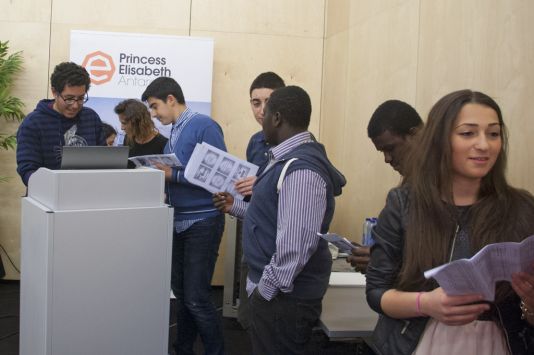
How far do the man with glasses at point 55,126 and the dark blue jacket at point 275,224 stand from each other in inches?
54.5

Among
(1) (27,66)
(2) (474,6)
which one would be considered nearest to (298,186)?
(2) (474,6)

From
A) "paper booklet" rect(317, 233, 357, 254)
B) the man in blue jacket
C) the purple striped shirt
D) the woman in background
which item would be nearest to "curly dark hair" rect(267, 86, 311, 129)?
the purple striped shirt

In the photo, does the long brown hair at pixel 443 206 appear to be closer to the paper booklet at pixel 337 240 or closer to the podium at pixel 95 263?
the paper booklet at pixel 337 240

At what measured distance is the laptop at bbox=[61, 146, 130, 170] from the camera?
2395 millimetres

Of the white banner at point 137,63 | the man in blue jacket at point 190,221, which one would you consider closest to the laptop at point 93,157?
the man in blue jacket at point 190,221

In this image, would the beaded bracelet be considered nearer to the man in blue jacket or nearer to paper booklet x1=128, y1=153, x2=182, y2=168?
paper booklet x1=128, y1=153, x2=182, y2=168

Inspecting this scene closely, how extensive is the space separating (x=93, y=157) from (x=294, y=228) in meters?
0.86

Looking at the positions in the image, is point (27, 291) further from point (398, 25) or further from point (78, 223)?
point (398, 25)

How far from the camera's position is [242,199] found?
3.14 metres

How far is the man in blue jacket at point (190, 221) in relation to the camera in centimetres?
337

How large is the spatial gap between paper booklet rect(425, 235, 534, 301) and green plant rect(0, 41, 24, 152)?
4900 mm

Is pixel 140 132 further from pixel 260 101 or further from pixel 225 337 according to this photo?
pixel 225 337

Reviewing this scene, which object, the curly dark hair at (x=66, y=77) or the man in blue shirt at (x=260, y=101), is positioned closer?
the curly dark hair at (x=66, y=77)

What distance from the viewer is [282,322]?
2.22m
